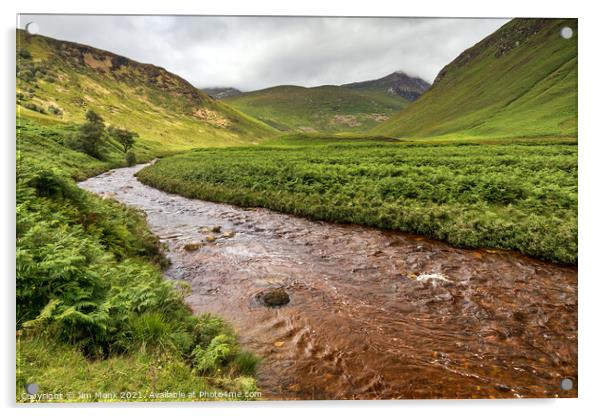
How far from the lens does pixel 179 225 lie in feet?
37.2

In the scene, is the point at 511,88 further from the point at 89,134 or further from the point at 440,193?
the point at 89,134

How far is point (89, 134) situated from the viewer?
14828mm

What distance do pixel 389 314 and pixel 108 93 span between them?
15275 mm

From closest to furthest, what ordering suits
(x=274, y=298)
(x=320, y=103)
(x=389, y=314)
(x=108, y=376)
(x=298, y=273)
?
(x=108, y=376)
(x=389, y=314)
(x=274, y=298)
(x=298, y=273)
(x=320, y=103)

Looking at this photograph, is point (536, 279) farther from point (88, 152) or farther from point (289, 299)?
point (88, 152)

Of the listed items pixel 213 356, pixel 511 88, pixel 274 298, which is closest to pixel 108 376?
pixel 213 356

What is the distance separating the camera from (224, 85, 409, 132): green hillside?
17.0 meters

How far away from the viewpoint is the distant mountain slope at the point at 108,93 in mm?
A: 6258

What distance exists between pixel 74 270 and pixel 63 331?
758 millimetres

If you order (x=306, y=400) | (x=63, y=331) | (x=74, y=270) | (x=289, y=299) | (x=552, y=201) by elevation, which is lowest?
(x=306, y=400)

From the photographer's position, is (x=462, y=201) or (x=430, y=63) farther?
(x=462, y=201)

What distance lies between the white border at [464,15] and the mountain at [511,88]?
0.99 feet

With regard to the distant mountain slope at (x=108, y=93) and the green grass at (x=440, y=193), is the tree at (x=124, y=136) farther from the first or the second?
the green grass at (x=440, y=193)

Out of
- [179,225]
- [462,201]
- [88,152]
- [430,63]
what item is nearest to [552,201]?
[462,201]
